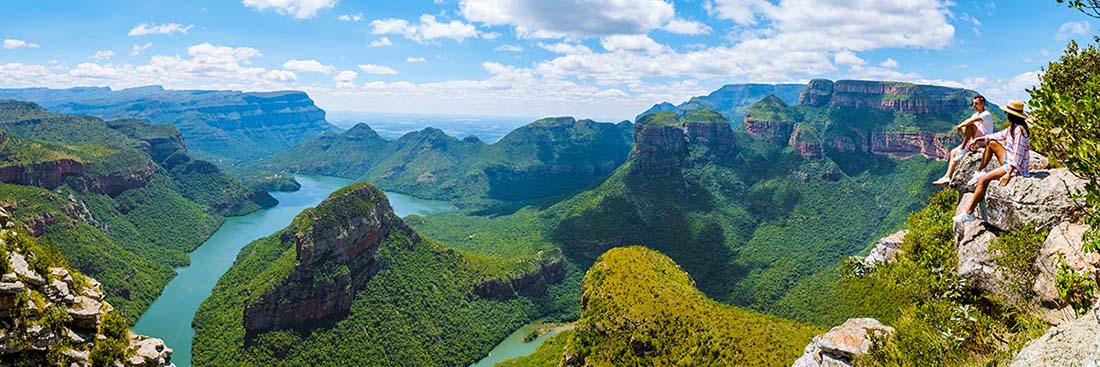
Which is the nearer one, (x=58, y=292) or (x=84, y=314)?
(x=84, y=314)

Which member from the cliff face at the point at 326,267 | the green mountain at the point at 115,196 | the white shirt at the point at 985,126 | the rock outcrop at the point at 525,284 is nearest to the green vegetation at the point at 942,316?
the white shirt at the point at 985,126

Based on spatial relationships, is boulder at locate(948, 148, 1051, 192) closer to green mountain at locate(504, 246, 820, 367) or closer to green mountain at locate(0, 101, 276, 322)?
green mountain at locate(504, 246, 820, 367)

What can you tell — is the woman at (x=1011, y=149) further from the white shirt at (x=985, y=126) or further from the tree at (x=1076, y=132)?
the white shirt at (x=985, y=126)

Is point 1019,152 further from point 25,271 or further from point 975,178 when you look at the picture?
point 25,271

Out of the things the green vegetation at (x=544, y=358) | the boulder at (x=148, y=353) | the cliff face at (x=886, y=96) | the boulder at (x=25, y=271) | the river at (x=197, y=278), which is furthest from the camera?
the cliff face at (x=886, y=96)

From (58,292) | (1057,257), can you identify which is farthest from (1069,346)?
(58,292)

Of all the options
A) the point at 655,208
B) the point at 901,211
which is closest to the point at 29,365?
the point at 655,208
